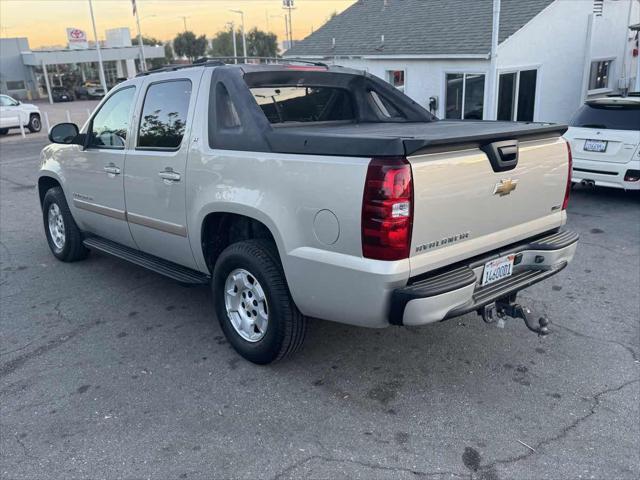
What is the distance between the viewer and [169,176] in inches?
163

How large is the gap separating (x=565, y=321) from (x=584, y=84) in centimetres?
1293

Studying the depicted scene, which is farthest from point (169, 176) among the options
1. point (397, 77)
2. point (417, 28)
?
point (417, 28)

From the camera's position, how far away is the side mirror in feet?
17.6

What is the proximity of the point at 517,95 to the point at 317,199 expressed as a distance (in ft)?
42.3

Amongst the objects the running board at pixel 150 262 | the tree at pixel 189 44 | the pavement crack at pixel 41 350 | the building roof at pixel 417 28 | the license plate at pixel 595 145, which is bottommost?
the pavement crack at pixel 41 350

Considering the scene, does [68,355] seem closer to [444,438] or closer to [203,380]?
[203,380]

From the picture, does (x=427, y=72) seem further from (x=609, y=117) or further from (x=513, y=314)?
(x=513, y=314)

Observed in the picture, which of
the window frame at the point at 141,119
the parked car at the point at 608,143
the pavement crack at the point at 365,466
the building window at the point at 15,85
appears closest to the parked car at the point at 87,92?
the building window at the point at 15,85

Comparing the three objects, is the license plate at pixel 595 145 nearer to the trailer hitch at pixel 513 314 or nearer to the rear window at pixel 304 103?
the rear window at pixel 304 103

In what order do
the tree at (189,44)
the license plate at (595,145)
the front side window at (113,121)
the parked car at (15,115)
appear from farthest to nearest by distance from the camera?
1. the tree at (189,44)
2. the parked car at (15,115)
3. the license plate at (595,145)
4. the front side window at (113,121)

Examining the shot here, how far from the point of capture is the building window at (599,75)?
16.0 m

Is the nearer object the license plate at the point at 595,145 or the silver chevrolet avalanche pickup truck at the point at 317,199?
the silver chevrolet avalanche pickup truck at the point at 317,199

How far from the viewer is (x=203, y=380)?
3709 mm

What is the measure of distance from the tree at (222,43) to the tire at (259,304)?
9606 cm
